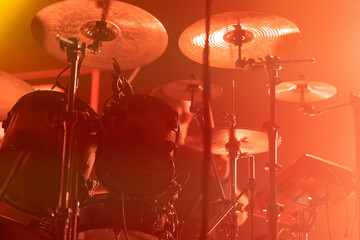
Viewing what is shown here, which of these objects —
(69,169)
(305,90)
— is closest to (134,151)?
(69,169)

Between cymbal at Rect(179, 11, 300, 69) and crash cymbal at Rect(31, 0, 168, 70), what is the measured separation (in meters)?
0.32

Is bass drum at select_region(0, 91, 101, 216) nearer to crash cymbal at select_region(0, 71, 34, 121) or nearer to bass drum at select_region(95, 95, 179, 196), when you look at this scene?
bass drum at select_region(95, 95, 179, 196)

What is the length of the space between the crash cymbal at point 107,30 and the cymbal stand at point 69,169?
0.33m

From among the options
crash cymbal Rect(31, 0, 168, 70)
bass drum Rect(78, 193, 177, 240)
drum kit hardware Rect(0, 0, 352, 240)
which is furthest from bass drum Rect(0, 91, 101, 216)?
crash cymbal Rect(31, 0, 168, 70)

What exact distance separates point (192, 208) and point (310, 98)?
130 cm

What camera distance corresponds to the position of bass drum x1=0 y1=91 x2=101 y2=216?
6.93 ft

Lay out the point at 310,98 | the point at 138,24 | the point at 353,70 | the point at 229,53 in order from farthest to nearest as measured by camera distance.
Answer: the point at 353,70 → the point at 310,98 → the point at 229,53 → the point at 138,24

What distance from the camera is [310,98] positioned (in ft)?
11.5

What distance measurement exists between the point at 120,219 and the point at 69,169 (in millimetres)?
347

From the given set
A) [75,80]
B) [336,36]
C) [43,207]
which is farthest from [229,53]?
[336,36]

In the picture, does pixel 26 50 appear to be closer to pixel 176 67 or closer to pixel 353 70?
pixel 176 67

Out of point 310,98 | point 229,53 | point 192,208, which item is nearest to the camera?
point 192,208

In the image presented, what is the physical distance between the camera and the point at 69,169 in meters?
1.92

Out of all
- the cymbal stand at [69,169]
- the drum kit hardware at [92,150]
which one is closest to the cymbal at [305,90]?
the drum kit hardware at [92,150]
